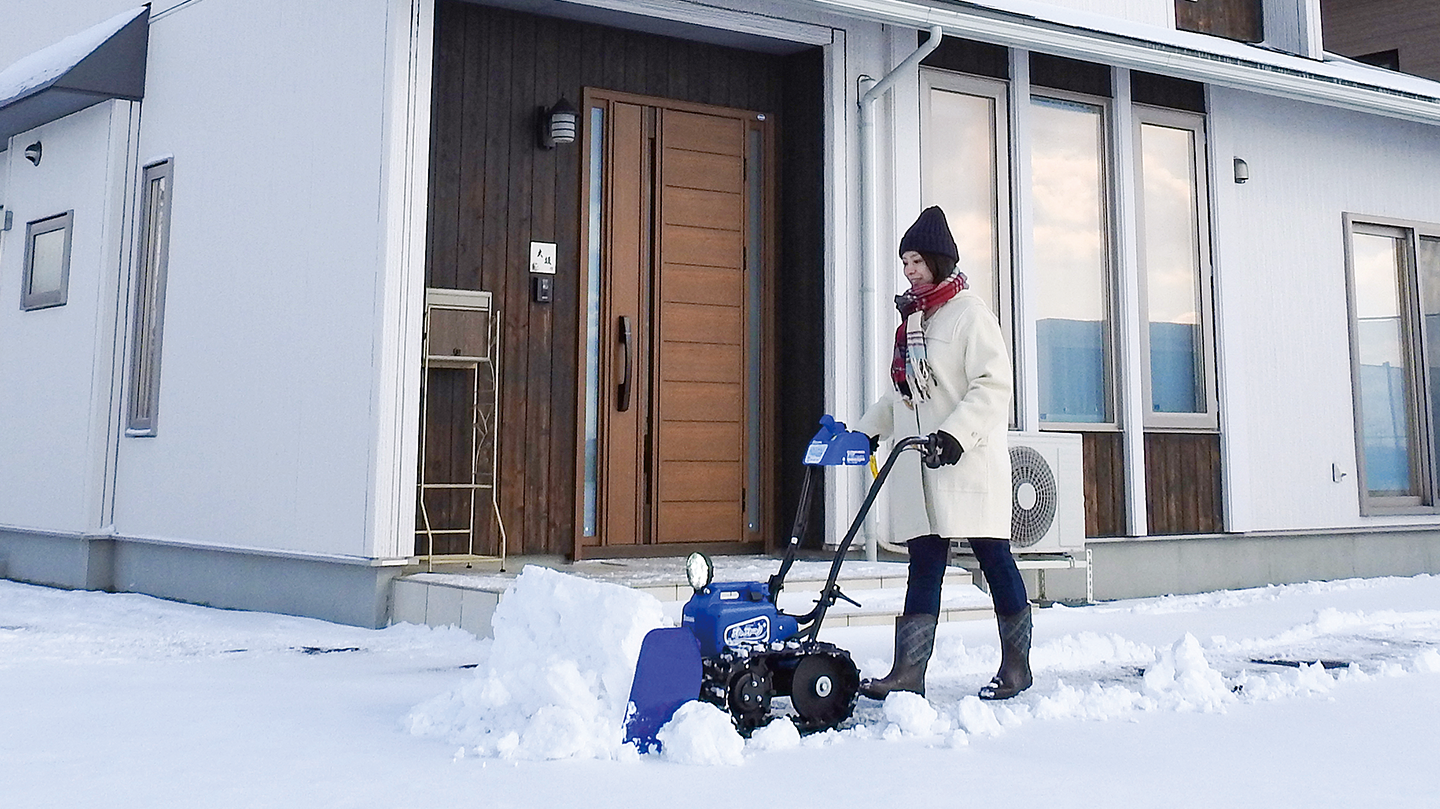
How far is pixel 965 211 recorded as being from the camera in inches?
270

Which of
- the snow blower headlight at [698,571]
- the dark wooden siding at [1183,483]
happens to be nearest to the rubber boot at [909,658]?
the snow blower headlight at [698,571]

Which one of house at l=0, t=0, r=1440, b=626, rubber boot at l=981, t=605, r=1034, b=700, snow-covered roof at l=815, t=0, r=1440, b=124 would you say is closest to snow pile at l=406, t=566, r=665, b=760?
rubber boot at l=981, t=605, r=1034, b=700

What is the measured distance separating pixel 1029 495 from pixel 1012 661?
8.89 feet

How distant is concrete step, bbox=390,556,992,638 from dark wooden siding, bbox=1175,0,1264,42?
17.0 ft

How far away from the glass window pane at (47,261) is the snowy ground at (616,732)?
3.82 m

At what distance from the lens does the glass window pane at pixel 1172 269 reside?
7.32 m

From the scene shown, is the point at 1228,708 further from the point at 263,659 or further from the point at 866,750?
the point at 263,659

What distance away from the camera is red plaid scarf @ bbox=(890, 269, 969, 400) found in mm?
3670

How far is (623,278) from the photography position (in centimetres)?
640

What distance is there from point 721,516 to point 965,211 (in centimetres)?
221

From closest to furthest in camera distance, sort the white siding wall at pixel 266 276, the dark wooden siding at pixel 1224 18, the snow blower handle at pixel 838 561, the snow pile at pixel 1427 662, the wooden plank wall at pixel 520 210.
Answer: the snow blower handle at pixel 838 561 → the snow pile at pixel 1427 662 → the white siding wall at pixel 266 276 → the wooden plank wall at pixel 520 210 → the dark wooden siding at pixel 1224 18

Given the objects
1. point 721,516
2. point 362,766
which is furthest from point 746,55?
point 362,766

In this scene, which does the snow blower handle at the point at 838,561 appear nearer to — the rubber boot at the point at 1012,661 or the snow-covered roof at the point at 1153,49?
the rubber boot at the point at 1012,661

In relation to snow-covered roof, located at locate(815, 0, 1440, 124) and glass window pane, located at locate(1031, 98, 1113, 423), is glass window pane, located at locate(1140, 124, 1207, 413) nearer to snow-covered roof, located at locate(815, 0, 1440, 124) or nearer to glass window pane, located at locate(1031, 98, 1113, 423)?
glass window pane, located at locate(1031, 98, 1113, 423)
